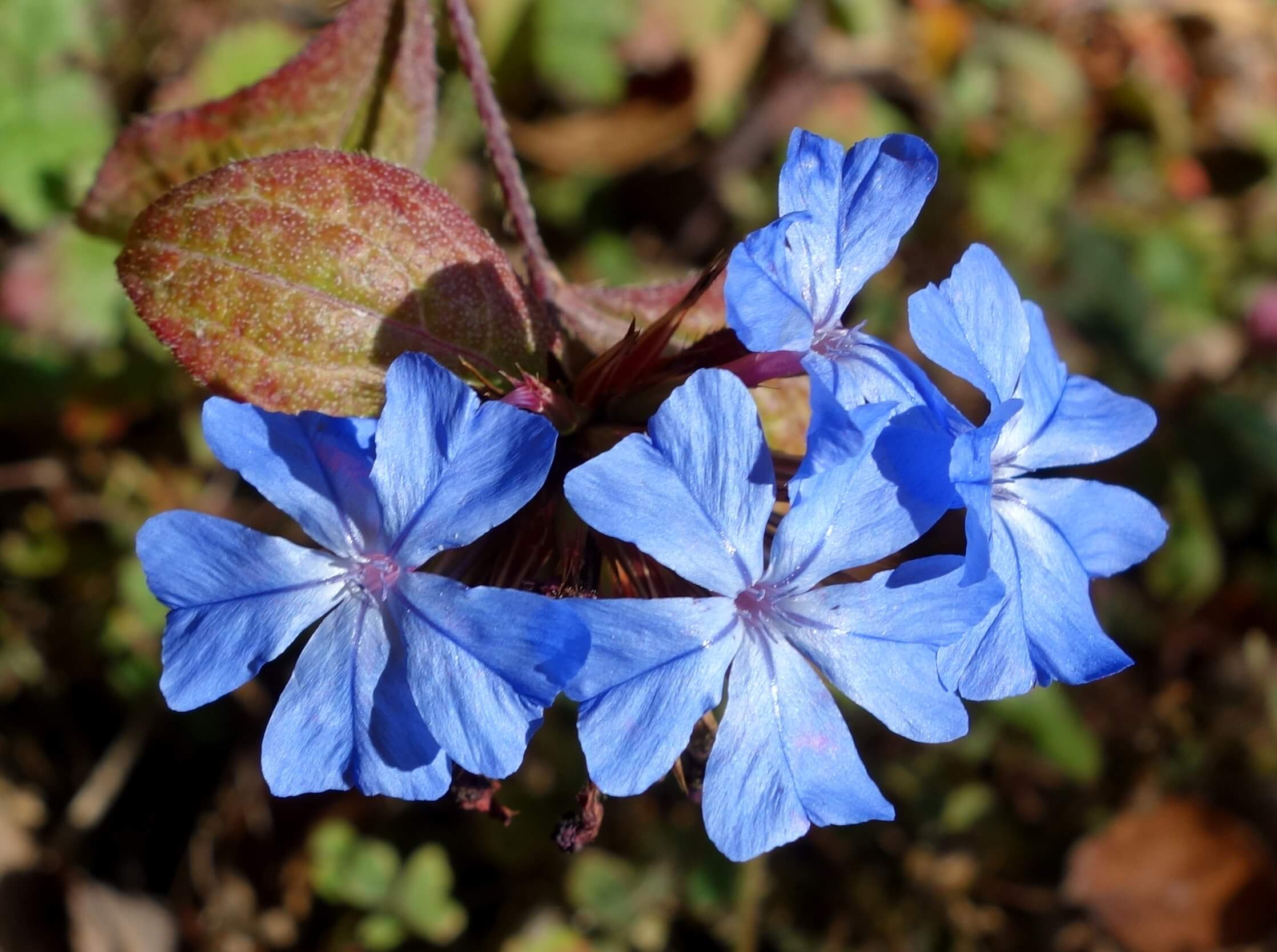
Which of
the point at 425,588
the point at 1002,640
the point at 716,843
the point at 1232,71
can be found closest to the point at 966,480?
the point at 1002,640

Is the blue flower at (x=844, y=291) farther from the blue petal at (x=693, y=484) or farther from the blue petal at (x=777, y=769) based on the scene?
the blue petal at (x=777, y=769)

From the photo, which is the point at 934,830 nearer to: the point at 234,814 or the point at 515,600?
the point at 234,814

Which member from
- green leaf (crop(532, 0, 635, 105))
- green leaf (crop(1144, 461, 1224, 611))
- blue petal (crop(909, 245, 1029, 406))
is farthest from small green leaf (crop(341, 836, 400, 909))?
green leaf (crop(1144, 461, 1224, 611))

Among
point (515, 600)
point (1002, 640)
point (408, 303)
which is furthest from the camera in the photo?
point (408, 303)

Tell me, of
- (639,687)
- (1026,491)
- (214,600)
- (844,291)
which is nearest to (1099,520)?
(1026,491)

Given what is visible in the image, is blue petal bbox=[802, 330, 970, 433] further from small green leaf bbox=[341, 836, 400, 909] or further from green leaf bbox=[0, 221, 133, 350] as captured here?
green leaf bbox=[0, 221, 133, 350]

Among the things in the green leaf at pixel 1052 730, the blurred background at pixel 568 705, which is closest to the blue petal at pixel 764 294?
the blurred background at pixel 568 705
